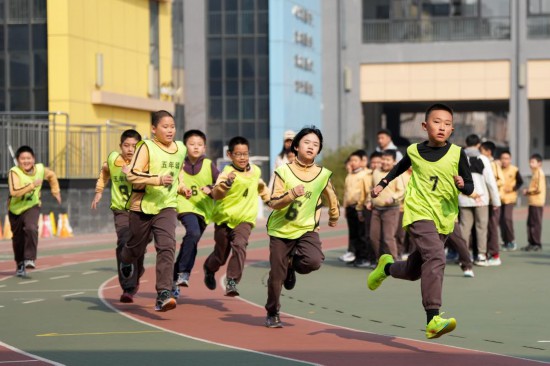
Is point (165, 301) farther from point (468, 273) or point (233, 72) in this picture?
point (233, 72)

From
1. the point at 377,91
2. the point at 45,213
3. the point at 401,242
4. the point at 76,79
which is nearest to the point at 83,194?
the point at 45,213

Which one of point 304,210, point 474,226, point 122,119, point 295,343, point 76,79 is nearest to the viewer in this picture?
point 295,343

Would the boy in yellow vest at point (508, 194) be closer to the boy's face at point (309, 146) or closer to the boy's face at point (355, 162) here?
the boy's face at point (355, 162)

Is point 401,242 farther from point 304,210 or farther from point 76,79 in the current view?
point 76,79

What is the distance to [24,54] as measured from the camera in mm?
36875

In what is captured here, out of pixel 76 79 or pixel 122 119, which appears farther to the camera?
pixel 122 119

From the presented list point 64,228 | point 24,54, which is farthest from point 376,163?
point 24,54

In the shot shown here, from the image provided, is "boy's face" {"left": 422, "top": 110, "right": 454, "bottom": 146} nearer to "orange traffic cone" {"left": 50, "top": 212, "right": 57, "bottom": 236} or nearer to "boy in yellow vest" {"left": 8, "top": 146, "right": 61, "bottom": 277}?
"boy in yellow vest" {"left": 8, "top": 146, "right": 61, "bottom": 277}

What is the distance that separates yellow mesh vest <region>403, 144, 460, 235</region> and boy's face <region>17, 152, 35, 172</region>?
8676mm

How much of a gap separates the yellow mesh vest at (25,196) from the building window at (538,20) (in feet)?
147

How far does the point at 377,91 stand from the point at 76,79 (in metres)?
27.3

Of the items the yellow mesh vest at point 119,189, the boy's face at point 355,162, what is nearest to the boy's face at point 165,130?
the yellow mesh vest at point 119,189

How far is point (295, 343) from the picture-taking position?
37.9 feet

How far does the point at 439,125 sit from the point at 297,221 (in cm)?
180
